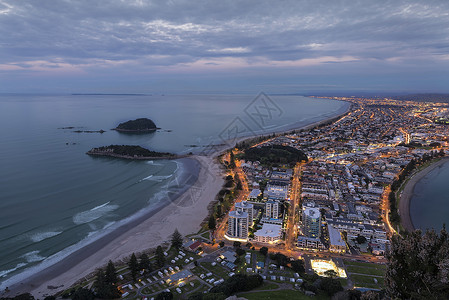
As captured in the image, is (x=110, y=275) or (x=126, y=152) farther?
(x=126, y=152)

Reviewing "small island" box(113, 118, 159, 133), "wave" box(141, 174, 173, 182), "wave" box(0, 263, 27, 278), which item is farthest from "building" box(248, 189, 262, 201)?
"small island" box(113, 118, 159, 133)

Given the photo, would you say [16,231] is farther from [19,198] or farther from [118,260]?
[118,260]

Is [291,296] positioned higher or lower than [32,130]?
lower

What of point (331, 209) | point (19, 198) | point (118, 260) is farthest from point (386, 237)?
point (19, 198)

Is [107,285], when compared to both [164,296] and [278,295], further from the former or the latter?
[278,295]

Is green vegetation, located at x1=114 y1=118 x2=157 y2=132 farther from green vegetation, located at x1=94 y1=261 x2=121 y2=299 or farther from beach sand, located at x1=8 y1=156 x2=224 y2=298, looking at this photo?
green vegetation, located at x1=94 y1=261 x2=121 y2=299

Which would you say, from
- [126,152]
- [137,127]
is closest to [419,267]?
[126,152]
